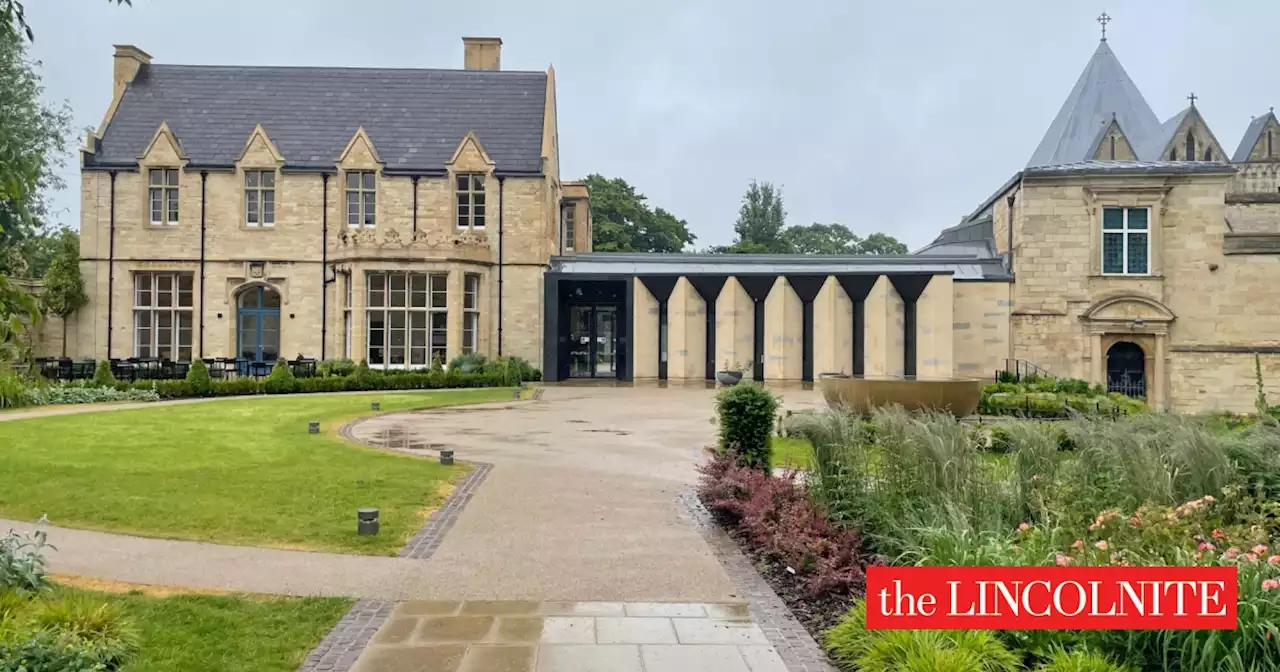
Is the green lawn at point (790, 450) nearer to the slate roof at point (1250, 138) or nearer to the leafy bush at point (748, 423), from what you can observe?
the leafy bush at point (748, 423)

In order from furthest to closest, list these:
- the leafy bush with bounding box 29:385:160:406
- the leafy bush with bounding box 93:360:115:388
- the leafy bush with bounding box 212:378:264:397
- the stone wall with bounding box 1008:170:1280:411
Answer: the stone wall with bounding box 1008:170:1280:411 < the leafy bush with bounding box 212:378:264:397 < the leafy bush with bounding box 93:360:115:388 < the leafy bush with bounding box 29:385:160:406

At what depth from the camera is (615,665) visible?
4.59 m

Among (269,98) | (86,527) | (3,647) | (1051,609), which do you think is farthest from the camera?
(269,98)

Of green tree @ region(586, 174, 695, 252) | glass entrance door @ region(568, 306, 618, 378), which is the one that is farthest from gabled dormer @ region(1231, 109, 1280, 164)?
glass entrance door @ region(568, 306, 618, 378)

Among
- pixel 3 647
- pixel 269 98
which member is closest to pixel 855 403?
pixel 3 647

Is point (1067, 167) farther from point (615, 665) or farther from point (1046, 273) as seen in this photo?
Result: point (615, 665)

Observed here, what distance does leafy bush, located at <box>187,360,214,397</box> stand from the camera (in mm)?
22742

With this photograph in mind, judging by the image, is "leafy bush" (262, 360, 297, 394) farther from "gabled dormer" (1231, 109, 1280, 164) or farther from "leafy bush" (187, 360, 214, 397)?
"gabled dormer" (1231, 109, 1280, 164)

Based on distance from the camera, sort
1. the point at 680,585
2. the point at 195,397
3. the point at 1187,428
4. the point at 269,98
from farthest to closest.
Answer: the point at 269,98 → the point at 195,397 → the point at 1187,428 → the point at 680,585

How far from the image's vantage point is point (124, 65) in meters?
33.8

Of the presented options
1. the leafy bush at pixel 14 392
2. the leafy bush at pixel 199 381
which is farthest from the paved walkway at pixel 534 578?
the leafy bush at pixel 199 381

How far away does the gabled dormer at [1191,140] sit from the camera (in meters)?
41.6

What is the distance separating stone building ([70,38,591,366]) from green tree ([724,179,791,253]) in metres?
37.2

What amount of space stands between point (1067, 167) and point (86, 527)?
100 feet
